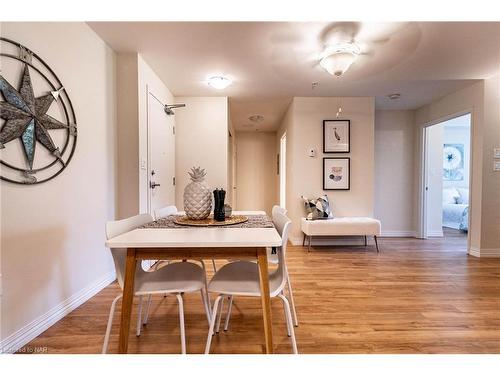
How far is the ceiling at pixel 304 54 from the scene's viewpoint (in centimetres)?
204

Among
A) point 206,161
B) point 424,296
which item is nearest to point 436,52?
point 424,296

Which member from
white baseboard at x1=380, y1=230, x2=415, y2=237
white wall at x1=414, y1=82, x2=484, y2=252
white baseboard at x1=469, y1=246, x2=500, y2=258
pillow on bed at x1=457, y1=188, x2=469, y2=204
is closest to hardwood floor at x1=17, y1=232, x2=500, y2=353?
white baseboard at x1=469, y1=246, x2=500, y2=258

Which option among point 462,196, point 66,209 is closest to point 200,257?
point 66,209

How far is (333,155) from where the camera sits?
3.81 m

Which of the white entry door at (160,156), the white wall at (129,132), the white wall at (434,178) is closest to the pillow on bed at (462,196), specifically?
the white wall at (434,178)

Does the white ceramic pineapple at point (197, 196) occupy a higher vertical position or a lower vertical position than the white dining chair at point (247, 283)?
higher

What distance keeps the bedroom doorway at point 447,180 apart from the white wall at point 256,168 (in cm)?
321

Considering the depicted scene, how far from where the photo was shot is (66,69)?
180 centimetres

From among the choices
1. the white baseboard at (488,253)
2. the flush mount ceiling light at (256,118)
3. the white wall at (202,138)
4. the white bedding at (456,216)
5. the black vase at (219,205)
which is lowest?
the white baseboard at (488,253)

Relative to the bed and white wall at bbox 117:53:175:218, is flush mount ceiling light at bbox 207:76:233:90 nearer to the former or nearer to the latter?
white wall at bbox 117:53:175:218

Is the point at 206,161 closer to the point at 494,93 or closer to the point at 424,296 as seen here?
the point at 424,296

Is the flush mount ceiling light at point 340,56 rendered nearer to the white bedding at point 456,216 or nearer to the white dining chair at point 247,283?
the white dining chair at point 247,283

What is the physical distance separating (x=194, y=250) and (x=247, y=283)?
1.18 feet

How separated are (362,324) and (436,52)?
263 centimetres
